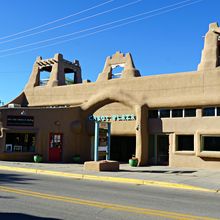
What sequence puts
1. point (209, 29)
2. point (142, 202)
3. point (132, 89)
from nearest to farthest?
point (142, 202), point (209, 29), point (132, 89)

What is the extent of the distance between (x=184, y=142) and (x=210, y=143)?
199 centimetres

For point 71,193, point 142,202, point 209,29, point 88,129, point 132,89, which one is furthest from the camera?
point 88,129

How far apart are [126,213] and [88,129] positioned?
21314 mm

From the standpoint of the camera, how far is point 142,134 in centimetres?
2634

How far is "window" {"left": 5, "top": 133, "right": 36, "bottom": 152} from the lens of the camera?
28083 millimetres

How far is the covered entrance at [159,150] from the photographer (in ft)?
88.1

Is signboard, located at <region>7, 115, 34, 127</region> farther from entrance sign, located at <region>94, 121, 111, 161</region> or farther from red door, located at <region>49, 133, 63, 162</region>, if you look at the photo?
entrance sign, located at <region>94, 121, 111, 161</region>

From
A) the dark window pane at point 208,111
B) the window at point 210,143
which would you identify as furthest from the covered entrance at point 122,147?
the dark window pane at point 208,111

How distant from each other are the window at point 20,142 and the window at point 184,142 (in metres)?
10.9

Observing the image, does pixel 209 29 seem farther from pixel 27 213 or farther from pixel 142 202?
pixel 27 213

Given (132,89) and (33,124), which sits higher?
(132,89)

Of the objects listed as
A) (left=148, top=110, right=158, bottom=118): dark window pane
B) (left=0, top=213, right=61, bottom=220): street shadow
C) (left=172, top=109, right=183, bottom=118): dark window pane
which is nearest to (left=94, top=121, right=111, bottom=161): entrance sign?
(left=148, top=110, right=158, bottom=118): dark window pane

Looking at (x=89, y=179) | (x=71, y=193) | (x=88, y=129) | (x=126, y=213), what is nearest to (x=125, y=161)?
(x=88, y=129)

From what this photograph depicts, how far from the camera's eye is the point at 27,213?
28.4 feet
